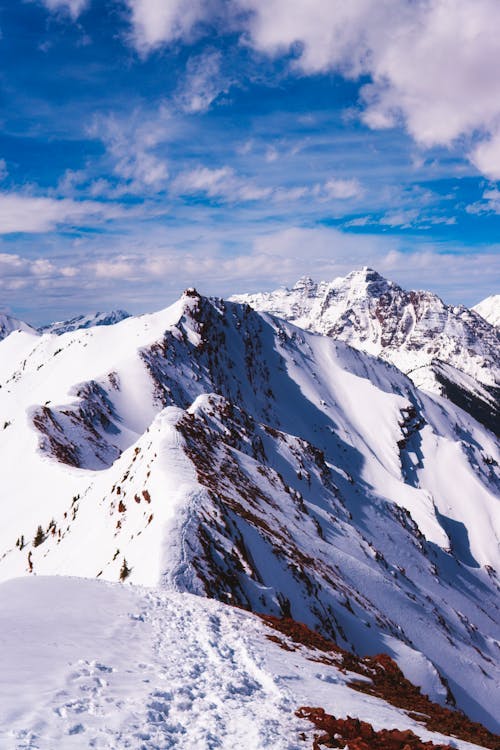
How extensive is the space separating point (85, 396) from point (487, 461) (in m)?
167

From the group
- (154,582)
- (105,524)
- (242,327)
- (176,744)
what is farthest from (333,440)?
(176,744)

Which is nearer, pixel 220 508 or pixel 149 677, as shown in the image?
pixel 149 677

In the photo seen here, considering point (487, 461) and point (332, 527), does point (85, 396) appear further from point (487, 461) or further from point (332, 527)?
point (487, 461)

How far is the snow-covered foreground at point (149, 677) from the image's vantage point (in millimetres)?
8734

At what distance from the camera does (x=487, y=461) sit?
186125 mm

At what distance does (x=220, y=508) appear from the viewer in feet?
82.2

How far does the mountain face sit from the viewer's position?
76.0ft

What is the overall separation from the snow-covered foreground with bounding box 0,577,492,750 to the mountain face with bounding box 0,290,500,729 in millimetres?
3353

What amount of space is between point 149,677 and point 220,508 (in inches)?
543

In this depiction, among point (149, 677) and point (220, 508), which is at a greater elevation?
point (149, 677)

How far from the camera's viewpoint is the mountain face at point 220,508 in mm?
23172

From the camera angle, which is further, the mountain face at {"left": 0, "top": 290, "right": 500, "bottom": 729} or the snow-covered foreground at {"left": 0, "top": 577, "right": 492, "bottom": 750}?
the mountain face at {"left": 0, "top": 290, "right": 500, "bottom": 729}

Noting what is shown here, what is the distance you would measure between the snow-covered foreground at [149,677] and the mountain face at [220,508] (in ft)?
11.0

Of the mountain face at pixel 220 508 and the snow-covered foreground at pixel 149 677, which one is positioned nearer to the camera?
the snow-covered foreground at pixel 149 677
